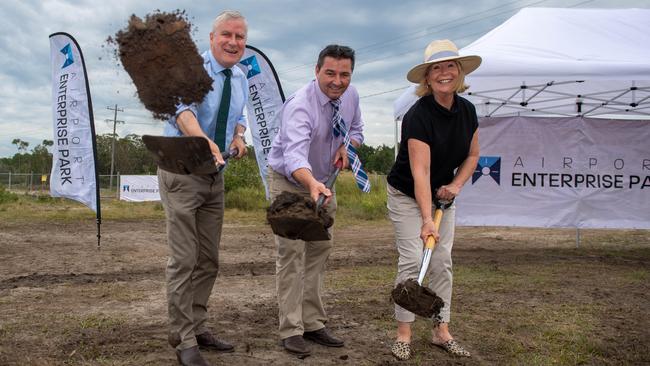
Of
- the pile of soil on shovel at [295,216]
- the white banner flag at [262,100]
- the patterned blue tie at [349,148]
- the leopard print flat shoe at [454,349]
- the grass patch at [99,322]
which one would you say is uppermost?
the white banner flag at [262,100]

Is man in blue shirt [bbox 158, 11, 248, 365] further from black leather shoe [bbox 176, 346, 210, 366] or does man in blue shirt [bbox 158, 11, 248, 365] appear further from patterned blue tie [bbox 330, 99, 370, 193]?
patterned blue tie [bbox 330, 99, 370, 193]

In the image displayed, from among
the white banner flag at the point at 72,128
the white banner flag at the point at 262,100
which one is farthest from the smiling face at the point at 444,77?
the white banner flag at the point at 72,128

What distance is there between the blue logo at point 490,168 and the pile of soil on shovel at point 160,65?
663 centimetres

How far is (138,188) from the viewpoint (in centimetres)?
2653

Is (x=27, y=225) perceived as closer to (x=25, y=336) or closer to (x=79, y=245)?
(x=79, y=245)

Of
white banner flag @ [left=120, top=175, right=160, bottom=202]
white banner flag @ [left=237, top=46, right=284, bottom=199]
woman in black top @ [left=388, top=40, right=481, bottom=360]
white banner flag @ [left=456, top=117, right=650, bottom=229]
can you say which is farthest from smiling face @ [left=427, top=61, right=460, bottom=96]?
white banner flag @ [left=120, top=175, right=160, bottom=202]

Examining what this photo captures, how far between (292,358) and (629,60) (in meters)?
5.96

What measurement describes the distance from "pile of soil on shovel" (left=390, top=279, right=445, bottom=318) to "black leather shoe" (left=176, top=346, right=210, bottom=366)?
1.20 meters

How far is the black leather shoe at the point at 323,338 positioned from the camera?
3904 mm

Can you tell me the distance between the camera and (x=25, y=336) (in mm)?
4016

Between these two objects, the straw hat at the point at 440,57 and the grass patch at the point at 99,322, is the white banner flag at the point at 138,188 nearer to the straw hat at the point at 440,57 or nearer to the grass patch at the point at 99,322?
the grass patch at the point at 99,322

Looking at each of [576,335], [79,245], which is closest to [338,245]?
[79,245]

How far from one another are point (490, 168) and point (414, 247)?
19.3 ft

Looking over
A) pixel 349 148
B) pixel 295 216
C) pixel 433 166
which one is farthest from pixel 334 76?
pixel 295 216
